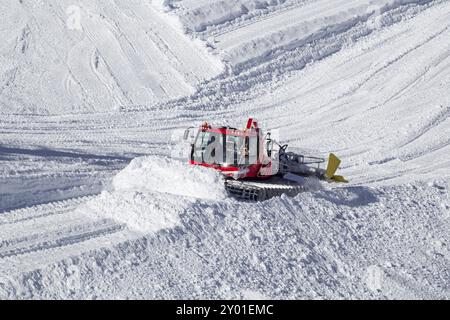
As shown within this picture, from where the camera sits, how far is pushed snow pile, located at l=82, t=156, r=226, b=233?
12.3m

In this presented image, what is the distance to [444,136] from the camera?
67.1ft

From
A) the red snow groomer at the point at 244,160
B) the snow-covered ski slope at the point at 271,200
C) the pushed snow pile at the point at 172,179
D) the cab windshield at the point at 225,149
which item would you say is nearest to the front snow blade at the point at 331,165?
the red snow groomer at the point at 244,160

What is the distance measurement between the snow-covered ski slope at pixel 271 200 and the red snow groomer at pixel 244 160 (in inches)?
27.0

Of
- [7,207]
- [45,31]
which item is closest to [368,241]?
[7,207]

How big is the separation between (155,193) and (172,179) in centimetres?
94

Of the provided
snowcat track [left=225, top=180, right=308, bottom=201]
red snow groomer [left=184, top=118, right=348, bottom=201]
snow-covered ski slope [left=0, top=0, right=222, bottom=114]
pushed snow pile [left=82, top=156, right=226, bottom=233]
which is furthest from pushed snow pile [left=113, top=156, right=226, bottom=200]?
snow-covered ski slope [left=0, top=0, right=222, bottom=114]

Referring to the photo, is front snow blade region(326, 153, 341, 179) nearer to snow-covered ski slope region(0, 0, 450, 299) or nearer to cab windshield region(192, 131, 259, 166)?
snow-covered ski slope region(0, 0, 450, 299)

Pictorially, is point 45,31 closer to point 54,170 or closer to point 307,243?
point 54,170

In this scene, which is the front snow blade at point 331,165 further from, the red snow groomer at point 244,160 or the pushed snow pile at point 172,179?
the pushed snow pile at point 172,179

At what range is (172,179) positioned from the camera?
14.0 m

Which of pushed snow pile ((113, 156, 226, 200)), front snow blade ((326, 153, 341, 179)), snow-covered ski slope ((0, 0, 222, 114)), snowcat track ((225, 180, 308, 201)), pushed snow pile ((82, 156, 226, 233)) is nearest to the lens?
pushed snow pile ((82, 156, 226, 233))

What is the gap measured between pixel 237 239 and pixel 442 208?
5153 millimetres

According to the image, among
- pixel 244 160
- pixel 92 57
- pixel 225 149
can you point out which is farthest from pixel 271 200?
pixel 92 57

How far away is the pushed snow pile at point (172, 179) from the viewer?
13.7 meters
